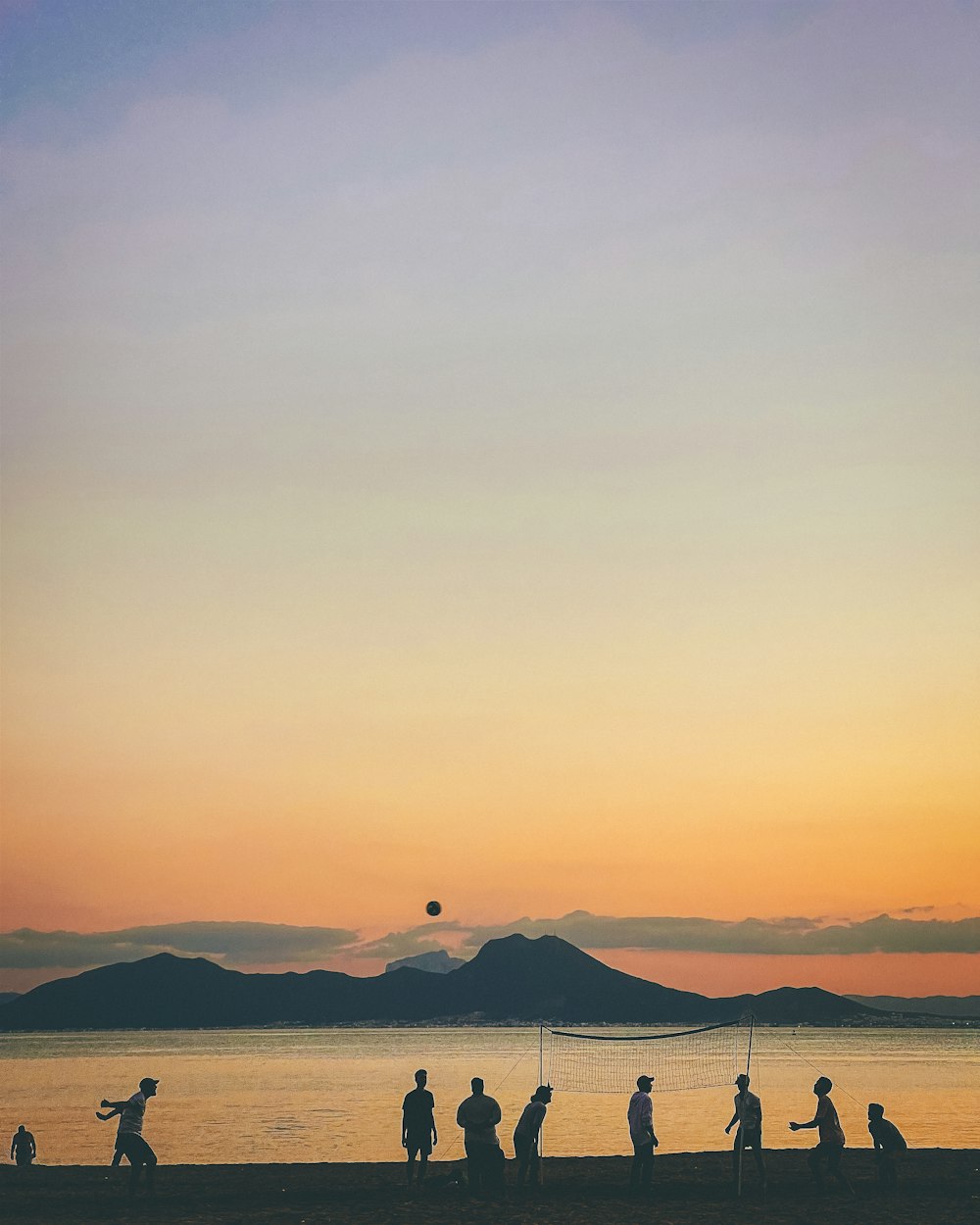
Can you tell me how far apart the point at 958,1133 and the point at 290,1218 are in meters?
36.5

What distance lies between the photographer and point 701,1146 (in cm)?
4447

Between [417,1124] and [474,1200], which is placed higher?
[417,1124]

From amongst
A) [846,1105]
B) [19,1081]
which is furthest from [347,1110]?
[19,1081]

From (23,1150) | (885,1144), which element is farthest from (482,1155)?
(23,1150)

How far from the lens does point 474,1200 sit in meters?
22.8

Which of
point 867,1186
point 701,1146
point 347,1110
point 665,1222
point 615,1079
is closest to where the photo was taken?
point 665,1222

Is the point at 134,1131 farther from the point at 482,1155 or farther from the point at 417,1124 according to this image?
the point at 482,1155

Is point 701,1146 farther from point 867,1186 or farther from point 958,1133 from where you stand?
point 867,1186

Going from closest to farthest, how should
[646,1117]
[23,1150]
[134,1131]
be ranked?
1. [134,1131]
2. [646,1117]
3. [23,1150]

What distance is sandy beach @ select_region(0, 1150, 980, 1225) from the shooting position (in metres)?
21.5

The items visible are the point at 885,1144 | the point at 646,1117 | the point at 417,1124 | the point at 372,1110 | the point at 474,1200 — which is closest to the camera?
the point at 474,1200

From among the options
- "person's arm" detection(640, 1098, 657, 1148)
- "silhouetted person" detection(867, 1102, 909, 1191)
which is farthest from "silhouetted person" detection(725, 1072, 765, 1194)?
"silhouetted person" detection(867, 1102, 909, 1191)

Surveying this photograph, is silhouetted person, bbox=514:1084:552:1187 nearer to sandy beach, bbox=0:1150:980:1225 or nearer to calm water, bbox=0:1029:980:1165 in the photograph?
sandy beach, bbox=0:1150:980:1225

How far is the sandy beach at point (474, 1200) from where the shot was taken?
21516mm
